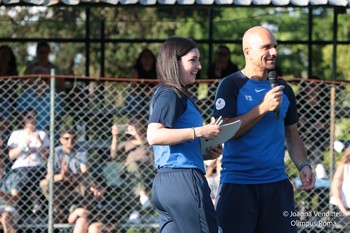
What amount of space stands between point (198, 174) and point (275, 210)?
751mm

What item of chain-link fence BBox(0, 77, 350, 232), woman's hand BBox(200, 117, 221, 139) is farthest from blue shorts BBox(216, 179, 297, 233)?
chain-link fence BBox(0, 77, 350, 232)

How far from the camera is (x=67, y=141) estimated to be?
881cm

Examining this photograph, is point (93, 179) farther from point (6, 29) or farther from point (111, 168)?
point (6, 29)

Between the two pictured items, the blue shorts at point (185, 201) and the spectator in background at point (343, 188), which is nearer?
the blue shorts at point (185, 201)

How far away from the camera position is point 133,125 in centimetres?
870

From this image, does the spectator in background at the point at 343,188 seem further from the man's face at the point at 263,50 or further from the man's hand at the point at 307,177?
the man's face at the point at 263,50

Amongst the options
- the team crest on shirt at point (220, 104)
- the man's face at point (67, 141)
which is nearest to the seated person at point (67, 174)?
the man's face at point (67, 141)

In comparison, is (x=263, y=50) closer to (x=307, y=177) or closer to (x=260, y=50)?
(x=260, y=50)

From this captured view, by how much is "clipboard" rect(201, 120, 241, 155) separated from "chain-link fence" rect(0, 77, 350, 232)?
3.38 metres

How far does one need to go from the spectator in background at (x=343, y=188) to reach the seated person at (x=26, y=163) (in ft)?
10.3

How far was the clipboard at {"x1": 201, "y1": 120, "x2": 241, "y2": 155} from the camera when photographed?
199 inches

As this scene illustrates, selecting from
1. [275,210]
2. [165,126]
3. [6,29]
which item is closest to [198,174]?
[165,126]

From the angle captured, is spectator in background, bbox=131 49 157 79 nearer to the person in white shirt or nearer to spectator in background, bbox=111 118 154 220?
spectator in background, bbox=111 118 154 220

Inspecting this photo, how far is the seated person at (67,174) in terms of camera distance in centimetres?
866
